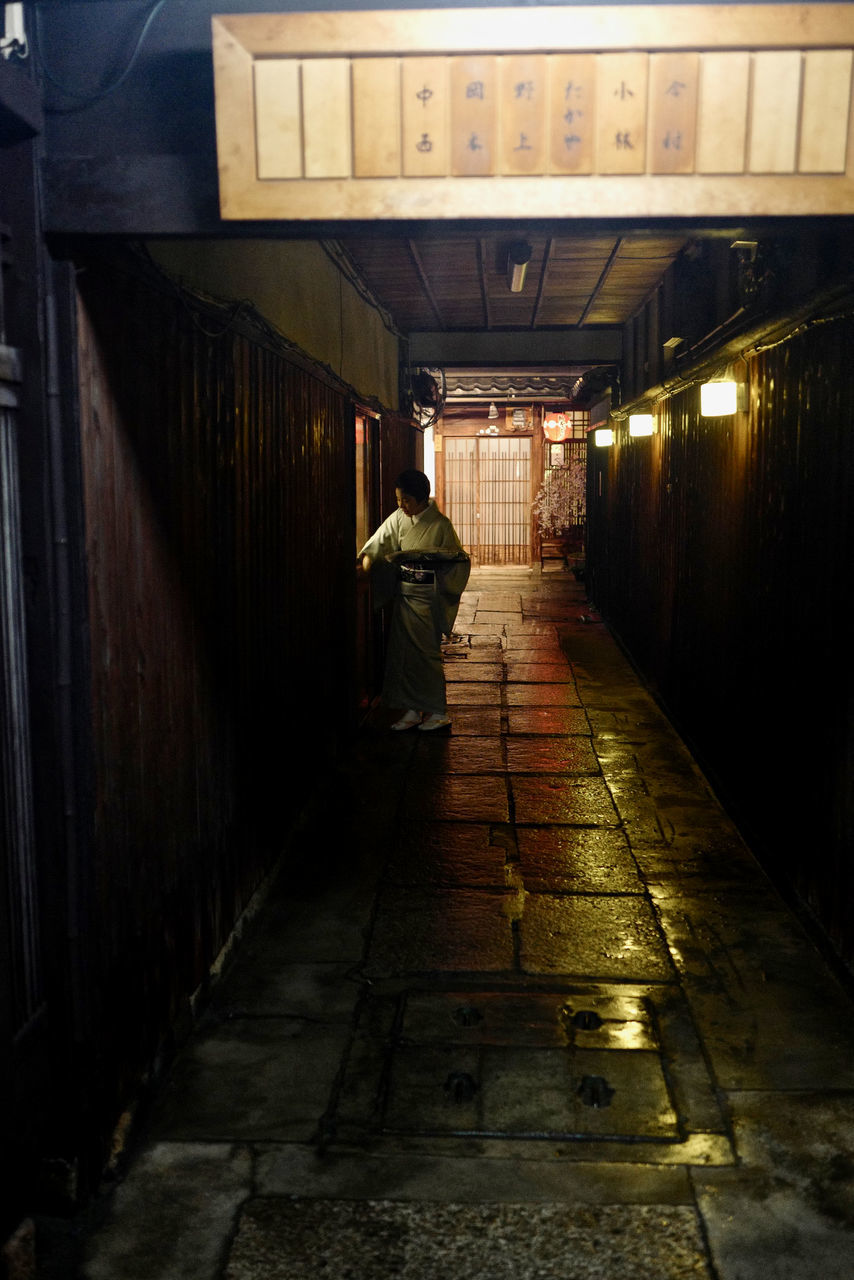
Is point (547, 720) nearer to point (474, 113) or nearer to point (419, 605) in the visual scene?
point (419, 605)

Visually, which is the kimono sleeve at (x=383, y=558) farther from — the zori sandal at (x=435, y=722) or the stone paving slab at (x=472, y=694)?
the stone paving slab at (x=472, y=694)

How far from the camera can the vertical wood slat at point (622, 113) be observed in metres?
3.40

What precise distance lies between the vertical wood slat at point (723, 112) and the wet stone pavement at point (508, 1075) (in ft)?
11.5

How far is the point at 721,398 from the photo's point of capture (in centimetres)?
791

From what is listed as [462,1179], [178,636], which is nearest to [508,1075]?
[462,1179]

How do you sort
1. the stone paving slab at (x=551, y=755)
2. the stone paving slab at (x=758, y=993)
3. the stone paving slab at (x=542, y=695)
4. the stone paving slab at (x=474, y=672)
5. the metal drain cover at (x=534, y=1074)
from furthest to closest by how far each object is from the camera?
the stone paving slab at (x=474, y=672)
the stone paving slab at (x=542, y=695)
the stone paving slab at (x=551, y=755)
the stone paving slab at (x=758, y=993)
the metal drain cover at (x=534, y=1074)

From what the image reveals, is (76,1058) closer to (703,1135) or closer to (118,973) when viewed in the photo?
(118,973)

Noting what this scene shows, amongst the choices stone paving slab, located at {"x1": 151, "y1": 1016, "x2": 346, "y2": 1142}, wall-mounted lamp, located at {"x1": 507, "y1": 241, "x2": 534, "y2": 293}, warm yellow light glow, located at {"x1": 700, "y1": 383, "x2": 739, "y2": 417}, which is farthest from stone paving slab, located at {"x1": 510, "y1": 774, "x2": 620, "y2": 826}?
wall-mounted lamp, located at {"x1": 507, "y1": 241, "x2": 534, "y2": 293}

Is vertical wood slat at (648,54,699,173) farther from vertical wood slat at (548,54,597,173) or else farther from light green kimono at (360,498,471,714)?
light green kimono at (360,498,471,714)

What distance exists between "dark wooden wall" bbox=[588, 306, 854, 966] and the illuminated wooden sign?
219 centimetres

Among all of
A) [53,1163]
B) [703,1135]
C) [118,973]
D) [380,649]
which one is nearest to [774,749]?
[703,1135]

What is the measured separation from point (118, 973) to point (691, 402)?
7858 mm

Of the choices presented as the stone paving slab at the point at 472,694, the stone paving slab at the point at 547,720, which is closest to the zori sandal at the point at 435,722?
the stone paving slab at the point at 547,720

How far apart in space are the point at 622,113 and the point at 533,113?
280 mm
